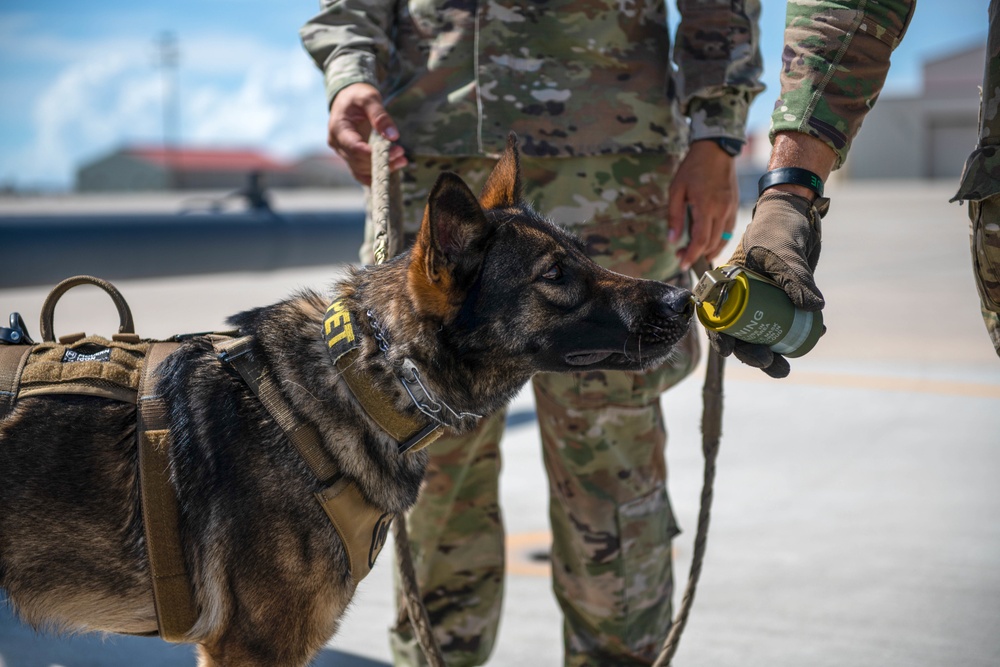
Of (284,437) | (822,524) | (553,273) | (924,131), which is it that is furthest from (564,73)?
(924,131)

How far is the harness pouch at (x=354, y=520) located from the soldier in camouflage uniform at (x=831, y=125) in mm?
843

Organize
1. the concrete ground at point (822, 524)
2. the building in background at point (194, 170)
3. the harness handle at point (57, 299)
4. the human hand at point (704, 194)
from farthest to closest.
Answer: the building in background at point (194, 170) < the concrete ground at point (822, 524) < the human hand at point (704, 194) < the harness handle at point (57, 299)

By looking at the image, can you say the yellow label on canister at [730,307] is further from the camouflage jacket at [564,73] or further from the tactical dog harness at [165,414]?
the camouflage jacket at [564,73]

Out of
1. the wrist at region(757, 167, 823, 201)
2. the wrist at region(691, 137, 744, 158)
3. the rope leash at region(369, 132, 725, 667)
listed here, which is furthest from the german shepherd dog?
the wrist at region(691, 137, 744, 158)

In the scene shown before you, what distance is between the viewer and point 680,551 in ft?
12.9

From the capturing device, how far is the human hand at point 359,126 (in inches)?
97.5

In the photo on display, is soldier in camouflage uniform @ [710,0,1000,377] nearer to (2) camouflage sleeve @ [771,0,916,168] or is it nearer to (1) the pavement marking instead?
(2) camouflage sleeve @ [771,0,916,168]

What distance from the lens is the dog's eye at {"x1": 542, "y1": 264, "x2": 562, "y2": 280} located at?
215cm

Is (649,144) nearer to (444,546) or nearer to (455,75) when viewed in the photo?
(455,75)

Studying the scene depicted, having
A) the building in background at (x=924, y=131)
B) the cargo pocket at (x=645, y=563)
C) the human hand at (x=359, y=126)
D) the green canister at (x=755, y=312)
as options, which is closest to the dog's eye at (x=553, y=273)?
the green canister at (x=755, y=312)

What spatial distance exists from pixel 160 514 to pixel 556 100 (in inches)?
59.1

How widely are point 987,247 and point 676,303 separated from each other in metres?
0.65

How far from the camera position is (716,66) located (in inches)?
101

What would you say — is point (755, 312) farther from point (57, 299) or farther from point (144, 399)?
point (57, 299)
